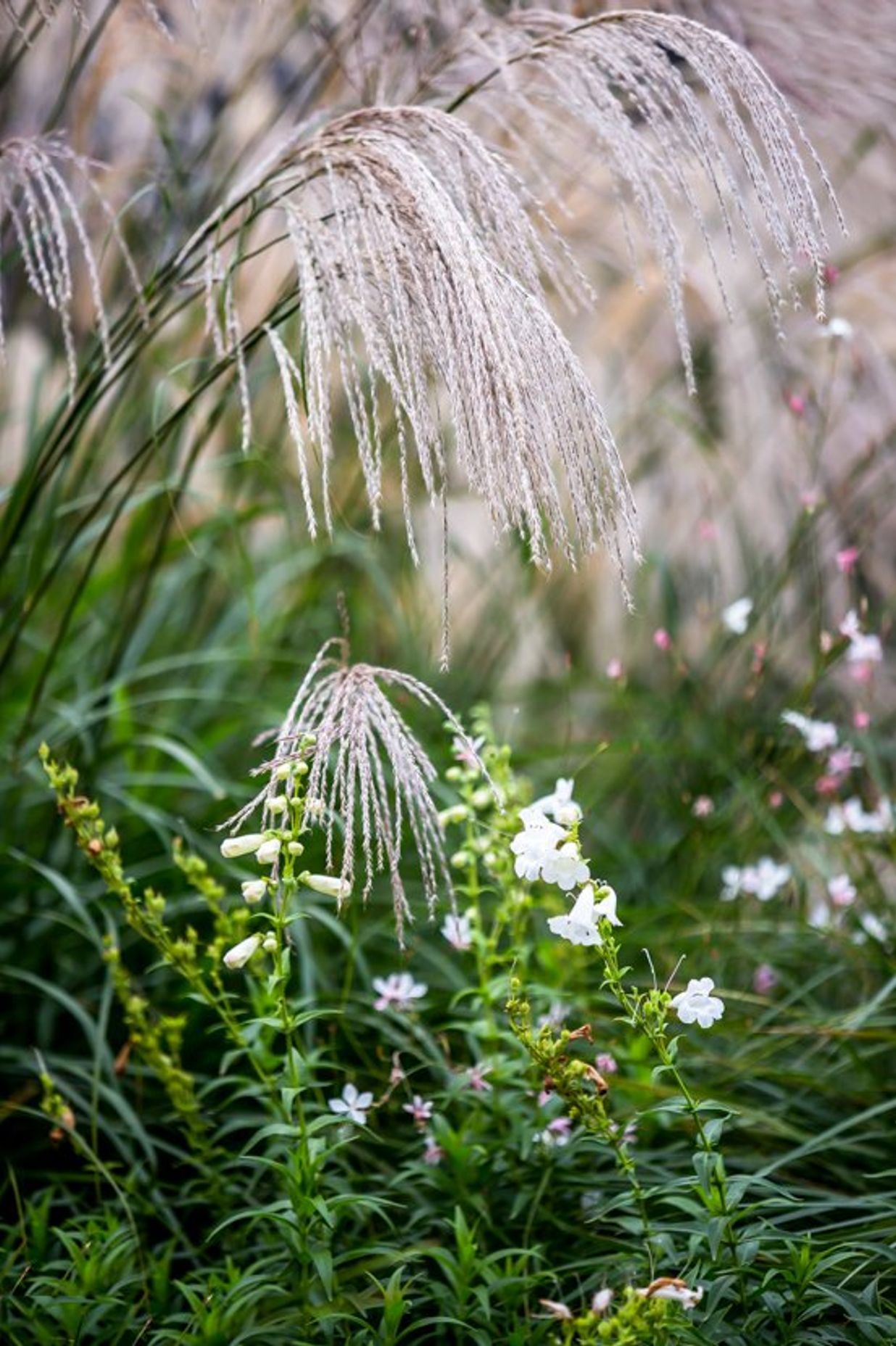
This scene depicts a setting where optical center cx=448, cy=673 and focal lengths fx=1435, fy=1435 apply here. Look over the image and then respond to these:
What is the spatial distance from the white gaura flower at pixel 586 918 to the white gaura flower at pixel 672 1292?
280 mm

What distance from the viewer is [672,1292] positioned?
116cm

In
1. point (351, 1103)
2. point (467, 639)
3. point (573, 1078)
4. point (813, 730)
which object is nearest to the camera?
point (573, 1078)

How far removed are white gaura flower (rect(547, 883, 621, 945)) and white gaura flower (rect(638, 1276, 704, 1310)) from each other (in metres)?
0.28

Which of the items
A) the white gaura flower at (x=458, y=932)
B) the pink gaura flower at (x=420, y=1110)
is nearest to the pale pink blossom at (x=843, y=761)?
the white gaura flower at (x=458, y=932)

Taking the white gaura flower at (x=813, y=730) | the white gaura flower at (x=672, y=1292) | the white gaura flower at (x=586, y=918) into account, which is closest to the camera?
the white gaura flower at (x=672, y=1292)

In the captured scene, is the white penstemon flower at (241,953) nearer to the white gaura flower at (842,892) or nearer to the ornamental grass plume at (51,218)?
the ornamental grass plume at (51,218)

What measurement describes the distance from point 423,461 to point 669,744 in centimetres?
135

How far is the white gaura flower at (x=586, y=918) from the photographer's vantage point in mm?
1251

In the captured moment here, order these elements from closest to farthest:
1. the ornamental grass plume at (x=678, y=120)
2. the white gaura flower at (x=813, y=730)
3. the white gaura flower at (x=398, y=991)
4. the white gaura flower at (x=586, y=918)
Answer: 1. the white gaura flower at (x=586, y=918)
2. the ornamental grass plume at (x=678, y=120)
3. the white gaura flower at (x=398, y=991)
4. the white gaura flower at (x=813, y=730)

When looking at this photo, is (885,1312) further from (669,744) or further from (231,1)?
(231,1)

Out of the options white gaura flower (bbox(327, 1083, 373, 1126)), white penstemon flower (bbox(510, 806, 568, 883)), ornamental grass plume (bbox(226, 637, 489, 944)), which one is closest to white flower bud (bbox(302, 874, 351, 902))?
ornamental grass plume (bbox(226, 637, 489, 944))

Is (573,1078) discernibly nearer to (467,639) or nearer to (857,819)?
(857,819)

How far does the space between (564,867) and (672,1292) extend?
0.36 meters

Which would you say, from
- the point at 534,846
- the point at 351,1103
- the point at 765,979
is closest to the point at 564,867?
the point at 534,846
